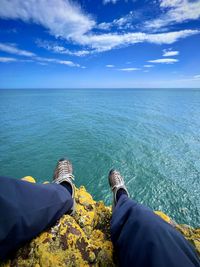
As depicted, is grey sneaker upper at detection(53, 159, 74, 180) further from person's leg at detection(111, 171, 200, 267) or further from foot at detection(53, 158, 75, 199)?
person's leg at detection(111, 171, 200, 267)

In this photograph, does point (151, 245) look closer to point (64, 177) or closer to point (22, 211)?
point (22, 211)

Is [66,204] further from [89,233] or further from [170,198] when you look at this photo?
[170,198]

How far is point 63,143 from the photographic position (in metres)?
10.3

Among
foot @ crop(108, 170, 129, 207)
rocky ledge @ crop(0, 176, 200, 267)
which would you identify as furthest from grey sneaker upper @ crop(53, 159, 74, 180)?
rocky ledge @ crop(0, 176, 200, 267)

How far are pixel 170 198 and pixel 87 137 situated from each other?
714 centimetres

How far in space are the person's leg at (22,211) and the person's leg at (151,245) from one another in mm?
915

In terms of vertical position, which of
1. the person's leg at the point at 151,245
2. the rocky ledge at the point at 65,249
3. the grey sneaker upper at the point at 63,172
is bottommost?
the grey sneaker upper at the point at 63,172

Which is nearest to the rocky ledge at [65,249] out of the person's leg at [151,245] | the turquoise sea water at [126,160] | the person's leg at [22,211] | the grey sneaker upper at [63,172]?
the person's leg at [22,211]

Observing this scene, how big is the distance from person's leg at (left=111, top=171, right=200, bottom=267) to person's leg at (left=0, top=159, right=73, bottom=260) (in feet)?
3.00

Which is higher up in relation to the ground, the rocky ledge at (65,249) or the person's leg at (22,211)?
the person's leg at (22,211)

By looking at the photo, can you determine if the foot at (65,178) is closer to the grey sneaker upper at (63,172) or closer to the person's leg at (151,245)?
the grey sneaker upper at (63,172)

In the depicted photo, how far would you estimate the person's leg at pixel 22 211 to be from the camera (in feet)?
4.77

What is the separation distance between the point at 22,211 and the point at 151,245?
Answer: 4.29ft

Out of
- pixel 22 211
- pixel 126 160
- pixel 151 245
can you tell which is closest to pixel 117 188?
pixel 151 245
